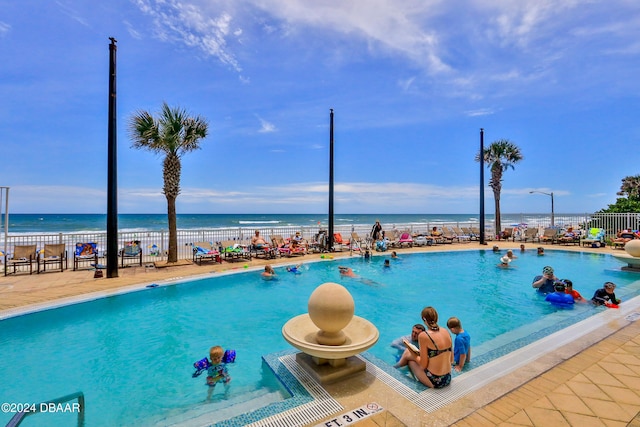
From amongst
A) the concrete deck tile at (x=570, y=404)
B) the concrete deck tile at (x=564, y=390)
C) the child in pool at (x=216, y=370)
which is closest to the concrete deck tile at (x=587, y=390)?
the concrete deck tile at (x=564, y=390)

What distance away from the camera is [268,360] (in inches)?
136

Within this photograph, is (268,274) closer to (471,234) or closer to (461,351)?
(461,351)

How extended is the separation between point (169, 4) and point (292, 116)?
28.6ft

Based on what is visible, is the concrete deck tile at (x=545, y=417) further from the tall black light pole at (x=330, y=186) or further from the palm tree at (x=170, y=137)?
the tall black light pole at (x=330, y=186)

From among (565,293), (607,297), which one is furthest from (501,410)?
(565,293)

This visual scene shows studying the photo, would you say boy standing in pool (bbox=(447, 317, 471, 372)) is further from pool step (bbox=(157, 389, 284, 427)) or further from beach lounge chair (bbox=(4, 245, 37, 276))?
beach lounge chair (bbox=(4, 245, 37, 276))

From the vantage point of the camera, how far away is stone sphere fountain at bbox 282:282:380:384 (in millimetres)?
2791

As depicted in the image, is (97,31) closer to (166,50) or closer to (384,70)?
(166,50)

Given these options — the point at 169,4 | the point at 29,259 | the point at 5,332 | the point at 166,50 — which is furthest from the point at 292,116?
the point at 5,332

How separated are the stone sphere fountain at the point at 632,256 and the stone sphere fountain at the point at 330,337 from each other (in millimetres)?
10953

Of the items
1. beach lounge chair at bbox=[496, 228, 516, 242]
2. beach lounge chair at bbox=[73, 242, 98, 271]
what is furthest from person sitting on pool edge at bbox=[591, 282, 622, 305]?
beach lounge chair at bbox=[496, 228, 516, 242]

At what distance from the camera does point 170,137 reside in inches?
383

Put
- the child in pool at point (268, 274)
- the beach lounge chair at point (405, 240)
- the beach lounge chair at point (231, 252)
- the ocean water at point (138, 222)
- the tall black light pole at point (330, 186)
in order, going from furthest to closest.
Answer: the ocean water at point (138, 222)
the beach lounge chair at point (405, 240)
the tall black light pole at point (330, 186)
the beach lounge chair at point (231, 252)
the child in pool at point (268, 274)

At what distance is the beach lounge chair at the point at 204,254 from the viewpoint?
1044 centimetres
